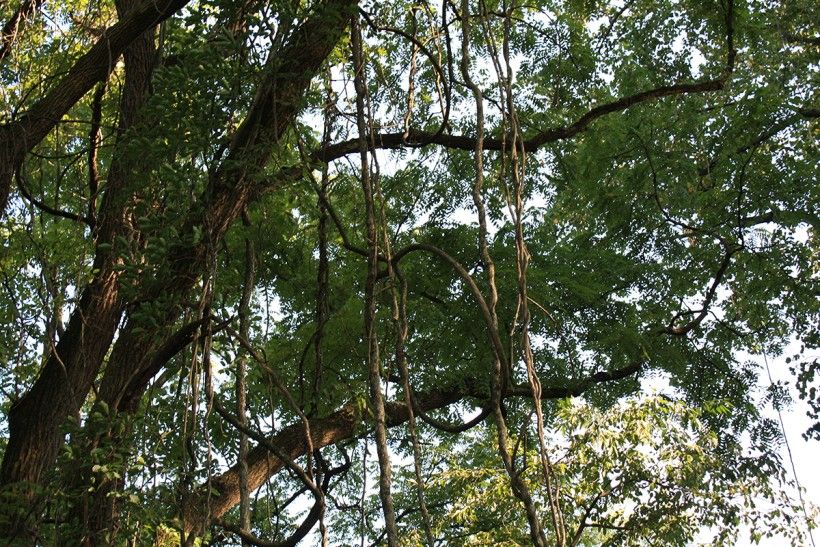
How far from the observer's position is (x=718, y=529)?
6.49 metres

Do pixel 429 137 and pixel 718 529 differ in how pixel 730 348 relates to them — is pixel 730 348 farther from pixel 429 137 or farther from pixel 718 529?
pixel 429 137

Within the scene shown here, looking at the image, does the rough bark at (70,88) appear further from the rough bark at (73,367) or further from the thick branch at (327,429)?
the thick branch at (327,429)

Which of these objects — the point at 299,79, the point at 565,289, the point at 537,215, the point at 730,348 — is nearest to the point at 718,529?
the point at 730,348

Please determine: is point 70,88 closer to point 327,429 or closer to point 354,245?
point 354,245

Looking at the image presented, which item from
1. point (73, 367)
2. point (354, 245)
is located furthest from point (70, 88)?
point (354, 245)

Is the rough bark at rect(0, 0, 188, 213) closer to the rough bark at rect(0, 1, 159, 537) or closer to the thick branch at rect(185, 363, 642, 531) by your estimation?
the rough bark at rect(0, 1, 159, 537)

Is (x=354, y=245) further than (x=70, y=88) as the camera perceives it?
Yes

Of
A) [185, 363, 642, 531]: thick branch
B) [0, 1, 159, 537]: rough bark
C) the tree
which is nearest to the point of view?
the tree

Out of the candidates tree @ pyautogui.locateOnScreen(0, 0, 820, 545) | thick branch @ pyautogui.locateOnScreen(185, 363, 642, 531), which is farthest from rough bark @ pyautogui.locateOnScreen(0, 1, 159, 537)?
thick branch @ pyautogui.locateOnScreen(185, 363, 642, 531)

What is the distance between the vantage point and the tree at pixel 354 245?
Answer: 2.66m

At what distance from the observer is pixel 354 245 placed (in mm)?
5355

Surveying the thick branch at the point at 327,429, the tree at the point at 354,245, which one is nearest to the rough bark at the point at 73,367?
the tree at the point at 354,245

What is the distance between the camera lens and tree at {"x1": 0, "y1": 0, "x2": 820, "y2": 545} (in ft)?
8.73

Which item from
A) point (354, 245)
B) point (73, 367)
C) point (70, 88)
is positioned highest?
point (354, 245)
